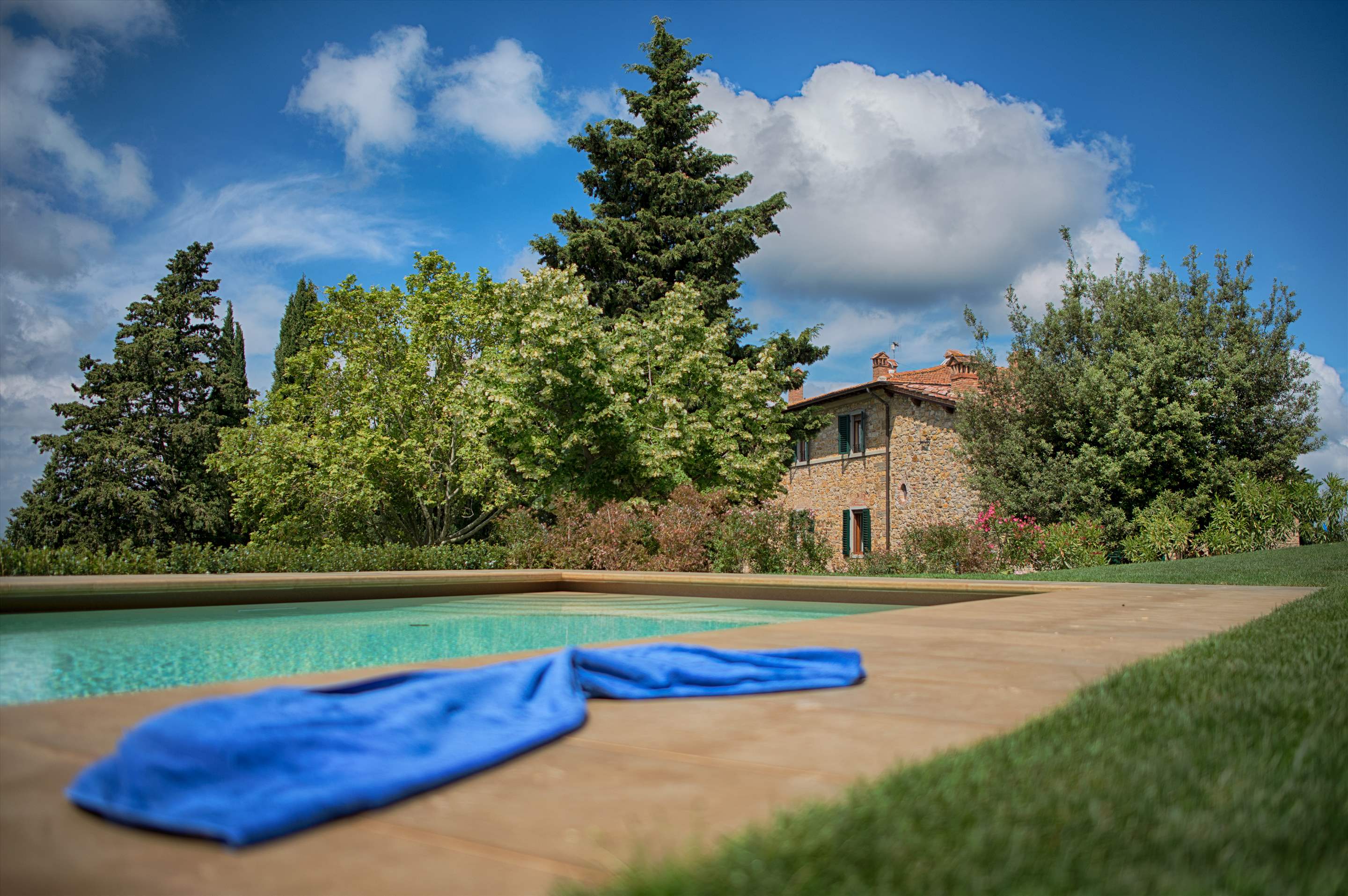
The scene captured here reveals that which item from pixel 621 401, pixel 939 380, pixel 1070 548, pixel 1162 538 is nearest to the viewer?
pixel 1070 548

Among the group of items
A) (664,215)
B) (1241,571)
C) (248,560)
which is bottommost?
(1241,571)

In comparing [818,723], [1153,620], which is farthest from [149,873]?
[1153,620]

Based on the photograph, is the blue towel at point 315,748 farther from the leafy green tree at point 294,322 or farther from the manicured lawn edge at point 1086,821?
the leafy green tree at point 294,322

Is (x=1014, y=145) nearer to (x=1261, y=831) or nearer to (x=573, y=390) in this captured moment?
(x=573, y=390)

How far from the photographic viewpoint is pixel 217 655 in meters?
5.65

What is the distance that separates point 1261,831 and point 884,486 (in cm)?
2339

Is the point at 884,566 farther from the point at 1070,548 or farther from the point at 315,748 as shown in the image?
the point at 315,748

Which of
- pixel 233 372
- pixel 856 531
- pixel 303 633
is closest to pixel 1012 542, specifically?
pixel 856 531

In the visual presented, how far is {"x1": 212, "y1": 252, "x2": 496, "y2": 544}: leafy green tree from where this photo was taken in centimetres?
2030

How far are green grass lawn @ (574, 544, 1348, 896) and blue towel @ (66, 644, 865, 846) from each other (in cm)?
59

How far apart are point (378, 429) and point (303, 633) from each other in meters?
14.5

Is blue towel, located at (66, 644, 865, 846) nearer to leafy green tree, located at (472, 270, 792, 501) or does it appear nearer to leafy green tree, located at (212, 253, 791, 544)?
leafy green tree, located at (212, 253, 791, 544)

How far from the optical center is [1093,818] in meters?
1.18

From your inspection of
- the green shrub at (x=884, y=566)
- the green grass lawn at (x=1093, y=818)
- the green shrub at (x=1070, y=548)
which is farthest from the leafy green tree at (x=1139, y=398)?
the green grass lawn at (x=1093, y=818)
